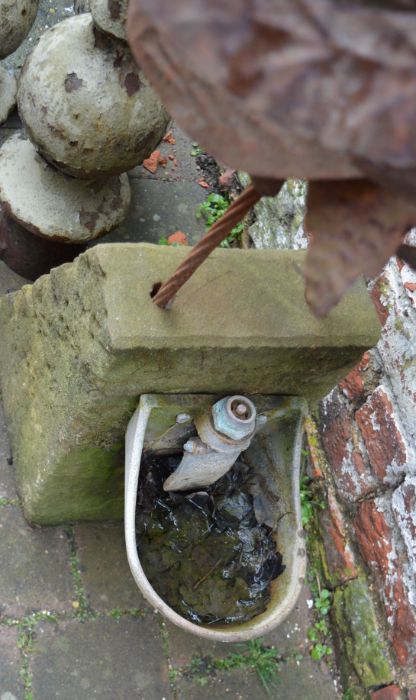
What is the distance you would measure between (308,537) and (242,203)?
1.75m

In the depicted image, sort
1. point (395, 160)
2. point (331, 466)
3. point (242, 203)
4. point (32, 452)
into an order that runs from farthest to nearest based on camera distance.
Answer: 1. point (331, 466)
2. point (32, 452)
3. point (242, 203)
4. point (395, 160)

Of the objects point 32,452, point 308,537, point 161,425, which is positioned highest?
point 161,425

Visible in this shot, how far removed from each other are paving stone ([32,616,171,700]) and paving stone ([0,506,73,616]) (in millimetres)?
91

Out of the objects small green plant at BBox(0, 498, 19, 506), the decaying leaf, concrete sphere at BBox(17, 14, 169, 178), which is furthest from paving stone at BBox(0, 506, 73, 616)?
the decaying leaf

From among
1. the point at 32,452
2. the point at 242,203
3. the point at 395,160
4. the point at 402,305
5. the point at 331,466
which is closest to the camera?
the point at 395,160

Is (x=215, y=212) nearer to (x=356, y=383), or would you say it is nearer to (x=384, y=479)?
(x=356, y=383)

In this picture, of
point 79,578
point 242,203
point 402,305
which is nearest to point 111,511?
point 79,578

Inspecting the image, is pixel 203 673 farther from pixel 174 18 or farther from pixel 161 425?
pixel 174 18

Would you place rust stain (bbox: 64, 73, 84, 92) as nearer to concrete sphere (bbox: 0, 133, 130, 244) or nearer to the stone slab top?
concrete sphere (bbox: 0, 133, 130, 244)

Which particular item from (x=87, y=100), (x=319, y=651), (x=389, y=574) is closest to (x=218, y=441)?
(x=389, y=574)

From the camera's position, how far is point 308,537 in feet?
9.04

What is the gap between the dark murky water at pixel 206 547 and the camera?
6.68 feet

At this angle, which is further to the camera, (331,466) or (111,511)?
(331,466)

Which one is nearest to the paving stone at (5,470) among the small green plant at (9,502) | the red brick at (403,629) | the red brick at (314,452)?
the small green plant at (9,502)
